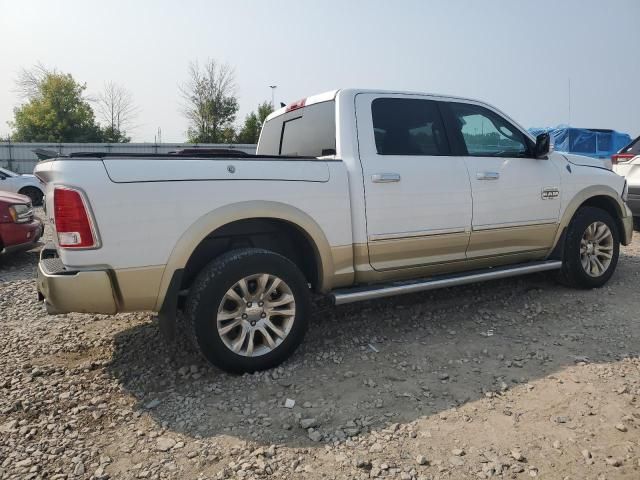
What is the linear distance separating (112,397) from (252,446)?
1.08 meters

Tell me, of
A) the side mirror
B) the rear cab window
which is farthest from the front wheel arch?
the side mirror

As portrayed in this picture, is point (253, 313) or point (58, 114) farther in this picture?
point (58, 114)

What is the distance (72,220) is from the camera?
2.65m

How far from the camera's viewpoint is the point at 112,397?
2959 millimetres

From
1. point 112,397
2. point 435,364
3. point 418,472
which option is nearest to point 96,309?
point 112,397

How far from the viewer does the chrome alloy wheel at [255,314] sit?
122 inches

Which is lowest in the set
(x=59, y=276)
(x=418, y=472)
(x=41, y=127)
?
(x=418, y=472)

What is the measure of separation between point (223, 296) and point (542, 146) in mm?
3199

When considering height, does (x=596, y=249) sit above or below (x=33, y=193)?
below

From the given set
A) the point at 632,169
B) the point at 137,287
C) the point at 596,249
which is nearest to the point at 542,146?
the point at 596,249

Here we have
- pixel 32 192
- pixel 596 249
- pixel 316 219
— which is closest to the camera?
pixel 316 219

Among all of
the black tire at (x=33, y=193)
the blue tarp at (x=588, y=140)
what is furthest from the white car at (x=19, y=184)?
the blue tarp at (x=588, y=140)

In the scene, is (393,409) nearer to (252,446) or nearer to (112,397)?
(252,446)

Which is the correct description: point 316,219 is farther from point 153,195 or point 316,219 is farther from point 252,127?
point 252,127
